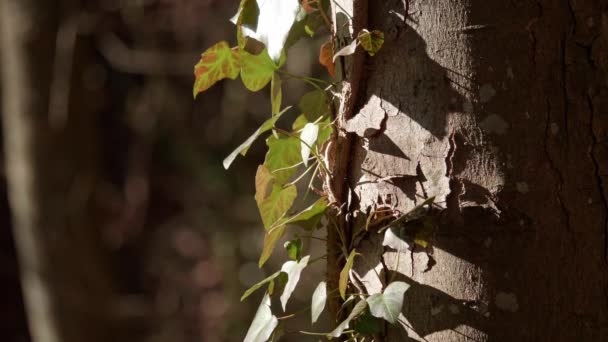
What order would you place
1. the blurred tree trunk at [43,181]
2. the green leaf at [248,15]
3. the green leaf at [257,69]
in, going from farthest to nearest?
the blurred tree trunk at [43,181] < the green leaf at [257,69] < the green leaf at [248,15]

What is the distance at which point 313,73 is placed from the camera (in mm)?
3809

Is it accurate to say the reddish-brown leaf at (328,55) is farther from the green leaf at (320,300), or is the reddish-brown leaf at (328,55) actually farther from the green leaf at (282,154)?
Answer: the green leaf at (320,300)

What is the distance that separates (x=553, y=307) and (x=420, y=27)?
1.00 ft

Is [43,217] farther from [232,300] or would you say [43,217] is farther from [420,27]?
[420,27]

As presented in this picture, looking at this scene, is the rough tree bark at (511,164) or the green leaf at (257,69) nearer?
the rough tree bark at (511,164)

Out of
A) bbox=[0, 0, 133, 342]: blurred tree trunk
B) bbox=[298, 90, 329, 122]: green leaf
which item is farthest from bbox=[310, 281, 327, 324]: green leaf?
bbox=[0, 0, 133, 342]: blurred tree trunk

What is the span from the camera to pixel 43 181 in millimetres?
3260

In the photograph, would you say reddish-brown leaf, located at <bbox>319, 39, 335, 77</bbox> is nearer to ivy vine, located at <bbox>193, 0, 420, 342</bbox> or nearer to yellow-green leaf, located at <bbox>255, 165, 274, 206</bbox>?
ivy vine, located at <bbox>193, 0, 420, 342</bbox>

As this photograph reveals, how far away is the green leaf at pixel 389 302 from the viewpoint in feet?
2.39

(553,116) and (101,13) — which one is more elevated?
(101,13)

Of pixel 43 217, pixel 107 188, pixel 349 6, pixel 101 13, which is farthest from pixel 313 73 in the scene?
pixel 349 6

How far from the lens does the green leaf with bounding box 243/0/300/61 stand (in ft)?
2.63

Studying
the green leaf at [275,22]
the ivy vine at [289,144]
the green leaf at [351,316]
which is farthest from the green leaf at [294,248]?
the green leaf at [275,22]

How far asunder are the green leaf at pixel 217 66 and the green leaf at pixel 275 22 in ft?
0.37
